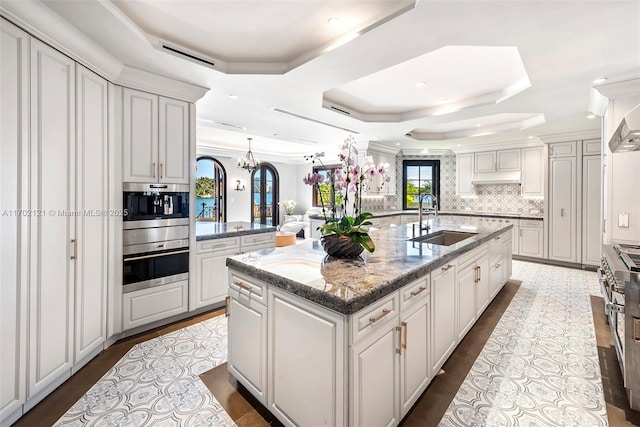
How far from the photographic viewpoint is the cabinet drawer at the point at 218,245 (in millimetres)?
3014

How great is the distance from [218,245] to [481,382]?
2.70 m

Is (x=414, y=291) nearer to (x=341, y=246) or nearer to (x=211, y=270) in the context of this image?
(x=341, y=246)

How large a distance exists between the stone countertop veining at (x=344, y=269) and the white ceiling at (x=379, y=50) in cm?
152

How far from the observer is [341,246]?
73.2 inches

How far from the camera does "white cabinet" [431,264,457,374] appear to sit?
71.0 inches

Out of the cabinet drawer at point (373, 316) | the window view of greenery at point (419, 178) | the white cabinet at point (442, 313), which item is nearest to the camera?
the cabinet drawer at point (373, 316)

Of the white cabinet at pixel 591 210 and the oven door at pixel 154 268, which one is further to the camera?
the white cabinet at pixel 591 210

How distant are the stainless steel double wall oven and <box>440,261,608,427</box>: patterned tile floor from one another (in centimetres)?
259

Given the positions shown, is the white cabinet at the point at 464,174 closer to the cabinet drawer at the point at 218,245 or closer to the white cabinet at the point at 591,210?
the white cabinet at the point at 591,210

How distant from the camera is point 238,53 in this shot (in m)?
2.40

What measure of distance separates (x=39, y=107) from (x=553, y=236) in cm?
706

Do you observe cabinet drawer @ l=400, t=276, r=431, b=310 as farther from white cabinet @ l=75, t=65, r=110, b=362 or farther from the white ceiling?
white cabinet @ l=75, t=65, r=110, b=362

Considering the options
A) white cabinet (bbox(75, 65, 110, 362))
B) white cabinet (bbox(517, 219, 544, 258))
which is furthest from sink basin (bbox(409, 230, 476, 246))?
white cabinet (bbox(517, 219, 544, 258))

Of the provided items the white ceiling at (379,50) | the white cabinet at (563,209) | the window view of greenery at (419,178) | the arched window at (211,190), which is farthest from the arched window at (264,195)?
the white cabinet at (563,209)
